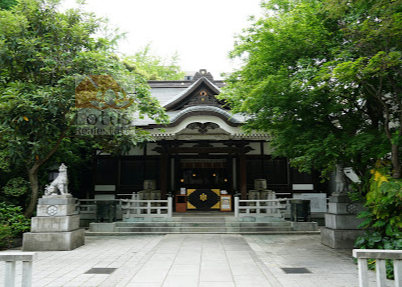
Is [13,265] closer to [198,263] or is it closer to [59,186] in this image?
[198,263]

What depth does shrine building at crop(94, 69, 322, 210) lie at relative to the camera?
1399cm

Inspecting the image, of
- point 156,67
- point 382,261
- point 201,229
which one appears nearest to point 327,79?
point 382,261

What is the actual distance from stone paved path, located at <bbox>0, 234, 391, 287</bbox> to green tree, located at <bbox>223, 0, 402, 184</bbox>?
2.69 meters

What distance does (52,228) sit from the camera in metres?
8.86

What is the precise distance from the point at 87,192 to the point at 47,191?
681cm

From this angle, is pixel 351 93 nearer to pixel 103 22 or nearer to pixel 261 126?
pixel 261 126

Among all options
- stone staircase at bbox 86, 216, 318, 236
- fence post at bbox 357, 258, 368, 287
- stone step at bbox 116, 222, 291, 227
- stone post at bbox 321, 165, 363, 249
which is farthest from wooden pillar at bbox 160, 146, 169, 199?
fence post at bbox 357, 258, 368, 287

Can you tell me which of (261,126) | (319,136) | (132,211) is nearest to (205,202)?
(132,211)

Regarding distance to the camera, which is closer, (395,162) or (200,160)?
(395,162)

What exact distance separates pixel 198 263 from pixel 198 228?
4899 mm

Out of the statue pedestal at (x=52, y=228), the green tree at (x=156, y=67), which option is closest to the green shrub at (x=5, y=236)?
the statue pedestal at (x=52, y=228)

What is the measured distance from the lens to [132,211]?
13.8m

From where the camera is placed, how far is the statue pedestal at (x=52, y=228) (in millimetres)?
8750

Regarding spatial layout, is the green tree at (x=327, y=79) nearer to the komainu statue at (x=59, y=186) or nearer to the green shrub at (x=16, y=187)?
the komainu statue at (x=59, y=186)
